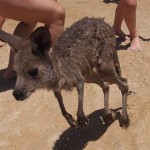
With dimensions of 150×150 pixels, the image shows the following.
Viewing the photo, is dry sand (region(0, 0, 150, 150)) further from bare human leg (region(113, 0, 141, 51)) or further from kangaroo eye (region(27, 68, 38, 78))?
kangaroo eye (region(27, 68, 38, 78))

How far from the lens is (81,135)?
5207mm

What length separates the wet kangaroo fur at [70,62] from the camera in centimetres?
432

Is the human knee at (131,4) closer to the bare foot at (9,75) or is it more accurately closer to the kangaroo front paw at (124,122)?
the bare foot at (9,75)

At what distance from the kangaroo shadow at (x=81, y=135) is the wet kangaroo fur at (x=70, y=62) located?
0.64 feet

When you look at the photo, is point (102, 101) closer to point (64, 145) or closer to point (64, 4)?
point (64, 145)

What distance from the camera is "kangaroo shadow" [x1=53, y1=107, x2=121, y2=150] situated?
16.6 ft

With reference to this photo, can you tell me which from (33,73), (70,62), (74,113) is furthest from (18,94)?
(74,113)

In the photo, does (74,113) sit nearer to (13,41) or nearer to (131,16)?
(13,41)

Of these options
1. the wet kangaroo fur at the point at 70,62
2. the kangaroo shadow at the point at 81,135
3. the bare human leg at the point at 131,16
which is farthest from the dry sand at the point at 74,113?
the bare human leg at the point at 131,16

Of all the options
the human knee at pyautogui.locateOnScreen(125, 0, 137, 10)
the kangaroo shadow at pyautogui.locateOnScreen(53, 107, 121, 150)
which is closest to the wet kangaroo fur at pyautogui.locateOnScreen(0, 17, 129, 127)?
the kangaroo shadow at pyautogui.locateOnScreen(53, 107, 121, 150)

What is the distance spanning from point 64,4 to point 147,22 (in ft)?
6.59

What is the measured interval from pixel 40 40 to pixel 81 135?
1.41 m

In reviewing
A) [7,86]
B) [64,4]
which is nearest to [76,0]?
[64,4]

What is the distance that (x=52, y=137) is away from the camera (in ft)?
17.0
